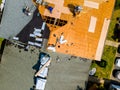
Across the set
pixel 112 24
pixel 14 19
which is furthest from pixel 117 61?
pixel 14 19

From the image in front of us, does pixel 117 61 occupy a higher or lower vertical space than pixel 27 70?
higher

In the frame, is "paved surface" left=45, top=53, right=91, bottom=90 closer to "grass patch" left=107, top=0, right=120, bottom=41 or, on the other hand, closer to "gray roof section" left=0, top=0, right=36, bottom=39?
"grass patch" left=107, top=0, right=120, bottom=41

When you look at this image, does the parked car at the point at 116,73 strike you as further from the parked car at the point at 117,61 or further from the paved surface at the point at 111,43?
the paved surface at the point at 111,43

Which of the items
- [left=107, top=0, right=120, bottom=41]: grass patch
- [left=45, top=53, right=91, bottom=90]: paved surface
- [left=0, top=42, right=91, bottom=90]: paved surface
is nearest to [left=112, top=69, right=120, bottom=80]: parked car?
[left=45, top=53, right=91, bottom=90]: paved surface

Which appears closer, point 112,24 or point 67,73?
point 67,73

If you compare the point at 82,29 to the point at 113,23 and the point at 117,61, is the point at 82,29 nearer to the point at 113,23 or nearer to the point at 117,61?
the point at 113,23

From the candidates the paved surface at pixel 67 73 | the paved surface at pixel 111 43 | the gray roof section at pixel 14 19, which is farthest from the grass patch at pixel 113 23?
the gray roof section at pixel 14 19

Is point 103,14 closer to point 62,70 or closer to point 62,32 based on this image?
point 62,32
